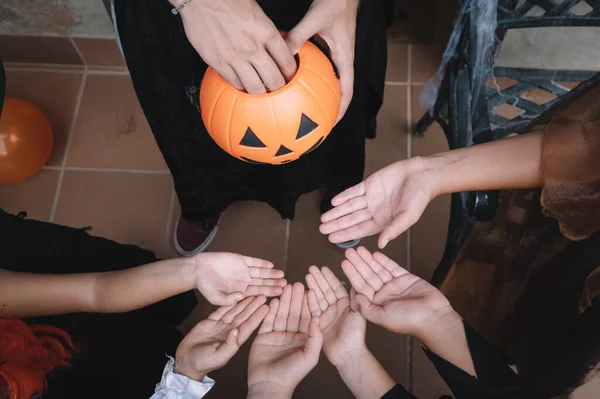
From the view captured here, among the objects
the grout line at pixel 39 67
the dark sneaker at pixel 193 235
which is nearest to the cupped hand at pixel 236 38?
the dark sneaker at pixel 193 235

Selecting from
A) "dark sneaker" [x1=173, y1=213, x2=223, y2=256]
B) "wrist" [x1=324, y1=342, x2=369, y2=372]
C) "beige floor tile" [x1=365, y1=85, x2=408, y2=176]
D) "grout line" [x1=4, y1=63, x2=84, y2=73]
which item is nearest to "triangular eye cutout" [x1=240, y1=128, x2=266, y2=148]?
"wrist" [x1=324, y1=342, x2=369, y2=372]

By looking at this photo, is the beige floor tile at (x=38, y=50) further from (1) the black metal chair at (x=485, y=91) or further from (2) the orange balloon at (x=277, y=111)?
(1) the black metal chair at (x=485, y=91)

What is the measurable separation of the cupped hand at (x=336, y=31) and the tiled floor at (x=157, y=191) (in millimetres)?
739

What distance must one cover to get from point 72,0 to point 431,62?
1.29 m

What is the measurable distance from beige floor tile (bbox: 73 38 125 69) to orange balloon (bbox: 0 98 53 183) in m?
0.29

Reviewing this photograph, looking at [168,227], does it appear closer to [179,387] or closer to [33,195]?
[33,195]

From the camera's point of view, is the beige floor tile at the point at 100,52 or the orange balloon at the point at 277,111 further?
the beige floor tile at the point at 100,52

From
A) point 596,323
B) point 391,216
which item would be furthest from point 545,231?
point 391,216

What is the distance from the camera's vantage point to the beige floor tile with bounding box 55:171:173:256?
176cm

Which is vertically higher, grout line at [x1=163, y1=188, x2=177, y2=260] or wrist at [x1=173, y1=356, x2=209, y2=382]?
wrist at [x1=173, y1=356, x2=209, y2=382]

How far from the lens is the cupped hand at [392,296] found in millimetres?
1014

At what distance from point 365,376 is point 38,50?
1.71 metres

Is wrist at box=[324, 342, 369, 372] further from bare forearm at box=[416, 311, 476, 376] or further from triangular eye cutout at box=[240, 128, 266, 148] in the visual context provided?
triangular eye cutout at box=[240, 128, 266, 148]

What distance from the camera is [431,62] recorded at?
1918 mm
